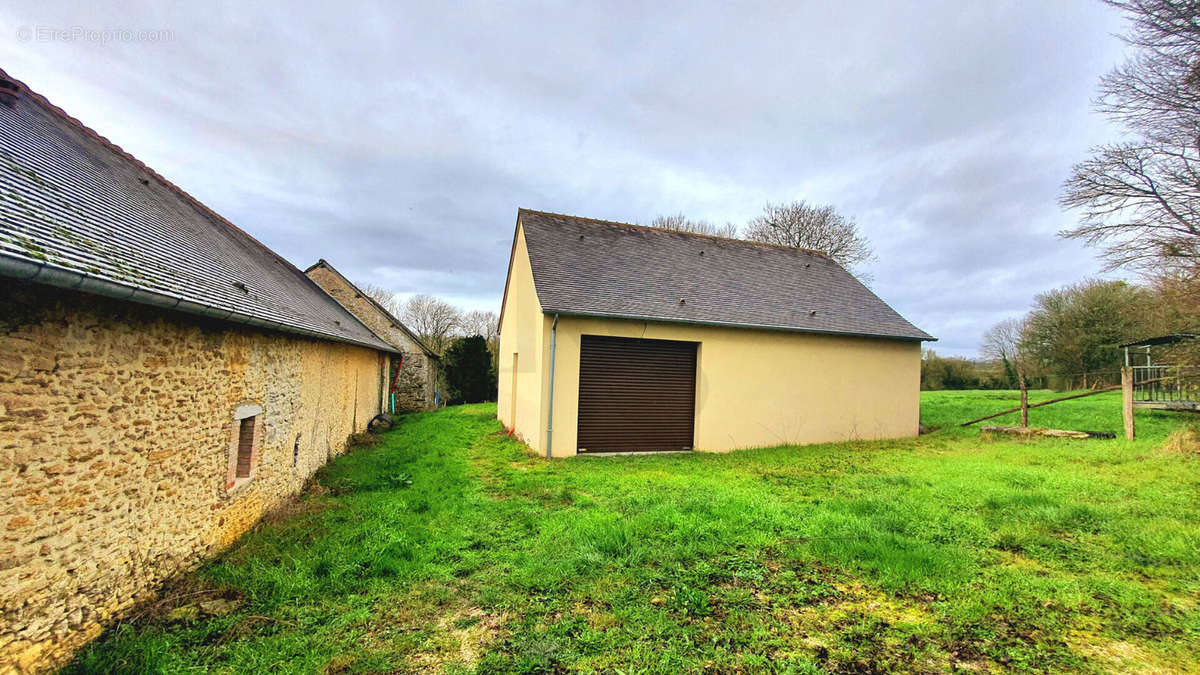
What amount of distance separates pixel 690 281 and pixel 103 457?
11.4 meters

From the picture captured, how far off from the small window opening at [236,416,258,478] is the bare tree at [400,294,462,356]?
31181 millimetres

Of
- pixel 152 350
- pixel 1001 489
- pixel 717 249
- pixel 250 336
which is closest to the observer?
pixel 152 350

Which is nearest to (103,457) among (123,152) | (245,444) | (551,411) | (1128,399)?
(245,444)

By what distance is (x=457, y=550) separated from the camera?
198 inches

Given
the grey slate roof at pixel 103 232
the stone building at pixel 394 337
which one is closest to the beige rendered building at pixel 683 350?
the grey slate roof at pixel 103 232

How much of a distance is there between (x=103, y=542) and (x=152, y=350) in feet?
4.93

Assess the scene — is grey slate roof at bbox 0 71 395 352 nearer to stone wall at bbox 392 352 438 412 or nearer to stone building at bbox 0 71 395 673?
stone building at bbox 0 71 395 673

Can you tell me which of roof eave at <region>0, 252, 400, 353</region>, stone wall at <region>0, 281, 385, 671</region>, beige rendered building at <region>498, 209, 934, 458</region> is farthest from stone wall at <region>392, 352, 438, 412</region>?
roof eave at <region>0, 252, 400, 353</region>

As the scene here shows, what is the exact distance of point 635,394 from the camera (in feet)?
35.9

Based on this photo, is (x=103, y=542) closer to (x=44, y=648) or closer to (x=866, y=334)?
(x=44, y=648)

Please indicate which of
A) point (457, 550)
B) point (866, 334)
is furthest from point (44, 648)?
point (866, 334)

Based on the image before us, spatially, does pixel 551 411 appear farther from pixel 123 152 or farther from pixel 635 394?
pixel 123 152

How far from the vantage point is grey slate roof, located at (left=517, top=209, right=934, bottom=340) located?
1091cm

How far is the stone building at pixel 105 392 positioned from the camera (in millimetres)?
2861
